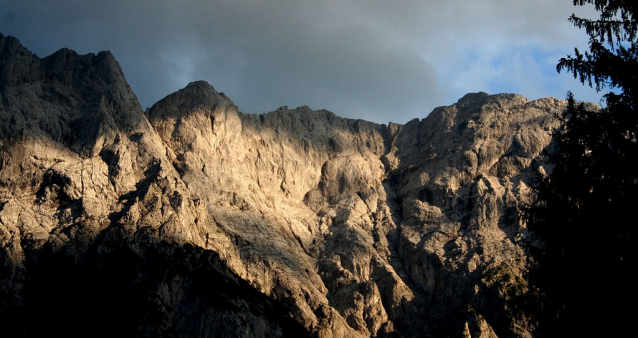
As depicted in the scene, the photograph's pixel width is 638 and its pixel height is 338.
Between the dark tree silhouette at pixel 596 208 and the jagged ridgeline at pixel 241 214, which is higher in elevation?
the jagged ridgeline at pixel 241 214

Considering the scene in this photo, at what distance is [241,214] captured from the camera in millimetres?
86125

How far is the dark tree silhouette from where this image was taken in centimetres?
2067

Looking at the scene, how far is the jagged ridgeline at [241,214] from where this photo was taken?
223 ft

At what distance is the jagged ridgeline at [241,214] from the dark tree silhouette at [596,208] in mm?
49134

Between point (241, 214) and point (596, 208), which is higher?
point (241, 214)

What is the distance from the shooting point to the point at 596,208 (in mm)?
21359

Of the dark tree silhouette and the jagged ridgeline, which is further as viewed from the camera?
the jagged ridgeline

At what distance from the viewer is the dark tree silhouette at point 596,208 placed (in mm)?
20672

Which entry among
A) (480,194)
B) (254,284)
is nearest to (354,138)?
(480,194)

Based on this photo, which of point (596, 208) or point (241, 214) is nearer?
point (596, 208)

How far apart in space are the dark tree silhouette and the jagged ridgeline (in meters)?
49.1

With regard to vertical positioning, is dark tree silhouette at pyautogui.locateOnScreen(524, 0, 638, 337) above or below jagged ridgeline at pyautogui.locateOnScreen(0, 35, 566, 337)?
below

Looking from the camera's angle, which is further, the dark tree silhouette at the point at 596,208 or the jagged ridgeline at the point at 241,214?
the jagged ridgeline at the point at 241,214

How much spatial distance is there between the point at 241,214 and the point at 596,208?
67931mm
